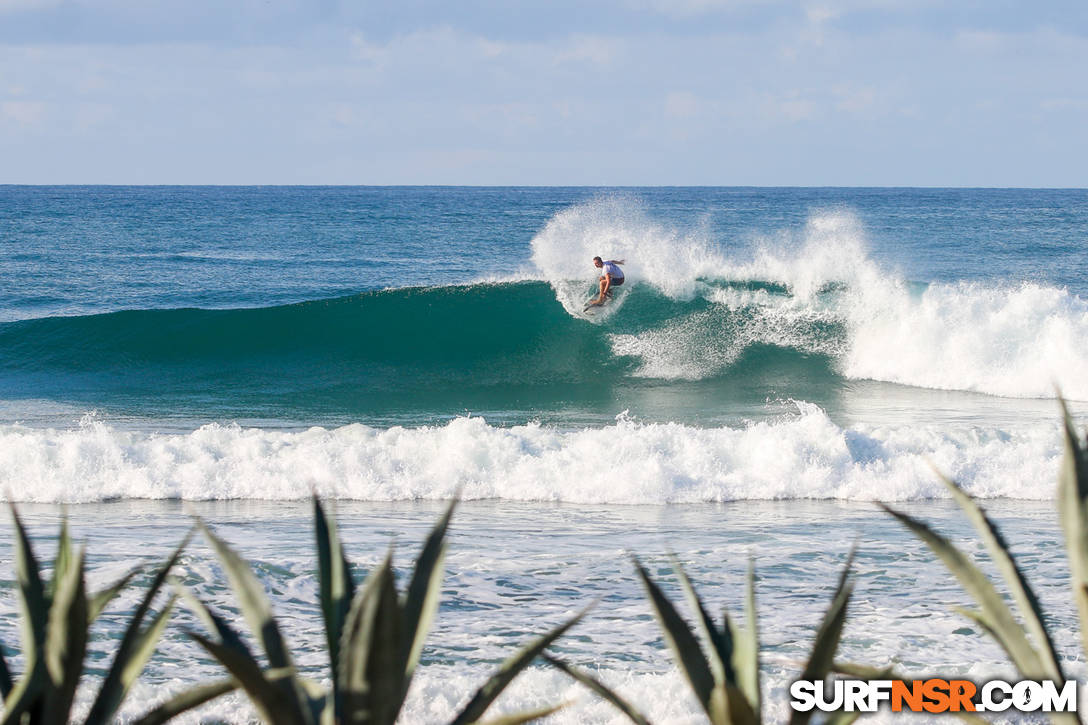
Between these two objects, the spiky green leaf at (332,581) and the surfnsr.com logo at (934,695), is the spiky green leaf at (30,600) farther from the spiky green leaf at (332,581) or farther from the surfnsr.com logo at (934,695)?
the surfnsr.com logo at (934,695)

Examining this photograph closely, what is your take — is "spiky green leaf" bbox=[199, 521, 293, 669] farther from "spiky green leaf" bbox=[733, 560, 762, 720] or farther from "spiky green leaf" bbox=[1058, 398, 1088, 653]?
"spiky green leaf" bbox=[1058, 398, 1088, 653]

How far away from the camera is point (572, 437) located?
436 inches

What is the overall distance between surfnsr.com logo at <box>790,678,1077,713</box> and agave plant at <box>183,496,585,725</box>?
489 millimetres

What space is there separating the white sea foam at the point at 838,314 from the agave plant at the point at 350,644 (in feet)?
51.7

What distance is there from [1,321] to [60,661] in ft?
74.2

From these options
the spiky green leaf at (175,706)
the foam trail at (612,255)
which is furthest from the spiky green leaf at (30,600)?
the foam trail at (612,255)

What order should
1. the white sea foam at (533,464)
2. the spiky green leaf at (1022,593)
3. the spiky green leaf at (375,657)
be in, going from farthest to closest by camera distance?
the white sea foam at (533,464) → the spiky green leaf at (1022,593) → the spiky green leaf at (375,657)

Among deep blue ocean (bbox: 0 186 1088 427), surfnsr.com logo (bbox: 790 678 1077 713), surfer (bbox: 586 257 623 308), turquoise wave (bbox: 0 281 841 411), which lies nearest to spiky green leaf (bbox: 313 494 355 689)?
surfnsr.com logo (bbox: 790 678 1077 713)

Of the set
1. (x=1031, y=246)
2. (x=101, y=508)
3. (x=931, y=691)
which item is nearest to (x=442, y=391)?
(x=101, y=508)

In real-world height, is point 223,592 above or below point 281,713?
above

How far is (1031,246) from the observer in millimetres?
42250

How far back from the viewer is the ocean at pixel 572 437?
5.66 metres

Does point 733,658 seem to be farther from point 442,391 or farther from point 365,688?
point 442,391

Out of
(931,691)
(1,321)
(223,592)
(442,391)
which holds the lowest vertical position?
(931,691)
